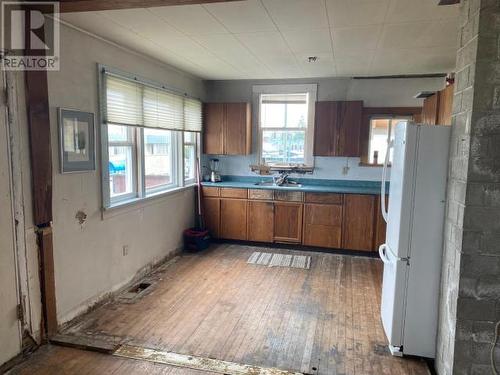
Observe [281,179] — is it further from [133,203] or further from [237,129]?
[133,203]

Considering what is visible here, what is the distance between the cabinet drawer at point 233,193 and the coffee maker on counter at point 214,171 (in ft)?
1.38

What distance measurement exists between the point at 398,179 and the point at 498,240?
744 millimetres

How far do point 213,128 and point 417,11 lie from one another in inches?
132

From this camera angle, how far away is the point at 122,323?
9.44ft

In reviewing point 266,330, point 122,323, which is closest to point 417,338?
point 266,330

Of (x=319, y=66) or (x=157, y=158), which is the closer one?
(x=319, y=66)

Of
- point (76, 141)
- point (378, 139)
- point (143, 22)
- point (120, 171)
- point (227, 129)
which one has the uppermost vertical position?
point (143, 22)

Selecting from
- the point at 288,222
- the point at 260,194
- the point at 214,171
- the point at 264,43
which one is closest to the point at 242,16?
the point at 264,43

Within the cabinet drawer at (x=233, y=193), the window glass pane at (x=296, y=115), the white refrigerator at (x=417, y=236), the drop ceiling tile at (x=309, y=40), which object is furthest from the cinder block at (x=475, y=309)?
the window glass pane at (x=296, y=115)

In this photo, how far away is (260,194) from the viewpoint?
4.95m

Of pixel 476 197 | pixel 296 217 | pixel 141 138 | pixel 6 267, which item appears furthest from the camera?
pixel 296 217

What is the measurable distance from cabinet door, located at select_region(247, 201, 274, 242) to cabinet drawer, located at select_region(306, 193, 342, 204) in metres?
0.53

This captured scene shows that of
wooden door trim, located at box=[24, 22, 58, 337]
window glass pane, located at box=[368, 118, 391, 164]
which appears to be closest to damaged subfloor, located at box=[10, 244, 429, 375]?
wooden door trim, located at box=[24, 22, 58, 337]

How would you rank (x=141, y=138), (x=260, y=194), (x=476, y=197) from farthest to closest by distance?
(x=260, y=194), (x=141, y=138), (x=476, y=197)
